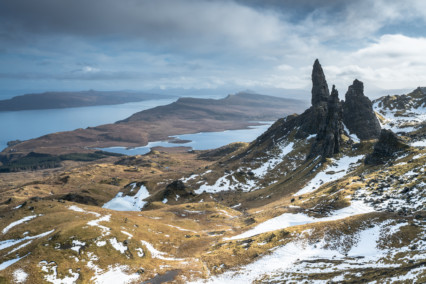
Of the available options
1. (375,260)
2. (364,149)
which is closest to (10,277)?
(375,260)

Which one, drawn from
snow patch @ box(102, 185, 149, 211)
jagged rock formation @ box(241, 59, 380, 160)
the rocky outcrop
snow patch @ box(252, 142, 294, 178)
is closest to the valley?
jagged rock formation @ box(241, 59, 380, 160)

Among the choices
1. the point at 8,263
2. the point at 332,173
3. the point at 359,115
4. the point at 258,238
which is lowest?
the point at 8,263

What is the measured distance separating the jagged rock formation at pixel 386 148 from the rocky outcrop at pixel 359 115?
240 feet

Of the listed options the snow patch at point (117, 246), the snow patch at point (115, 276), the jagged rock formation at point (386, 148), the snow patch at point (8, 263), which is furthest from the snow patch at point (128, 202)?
the jagged rock formation at point (386, 148)

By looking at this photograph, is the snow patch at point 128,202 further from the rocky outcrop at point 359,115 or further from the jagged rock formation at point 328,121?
the rocky outcrop at point 359,115

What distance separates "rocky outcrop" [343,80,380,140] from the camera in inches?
6195

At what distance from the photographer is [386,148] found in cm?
8550

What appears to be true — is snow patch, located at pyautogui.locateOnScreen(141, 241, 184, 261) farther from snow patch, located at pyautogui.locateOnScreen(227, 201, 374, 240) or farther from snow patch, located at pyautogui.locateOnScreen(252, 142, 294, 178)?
snow patch, located at pyautogui.locateOnScreen(252, 142, 294, 178)

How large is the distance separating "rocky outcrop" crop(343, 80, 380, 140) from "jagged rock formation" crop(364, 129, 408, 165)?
7315cm

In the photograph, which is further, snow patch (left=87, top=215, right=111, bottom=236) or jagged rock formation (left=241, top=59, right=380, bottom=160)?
jagged rock formation (left=241, top=59, right=380, bottom=160)

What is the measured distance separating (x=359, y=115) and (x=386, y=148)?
8697 centimetres

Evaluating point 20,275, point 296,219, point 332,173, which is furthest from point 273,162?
point 20,275

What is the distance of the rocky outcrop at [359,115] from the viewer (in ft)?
516

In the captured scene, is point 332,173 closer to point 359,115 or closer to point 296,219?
point 296,219
